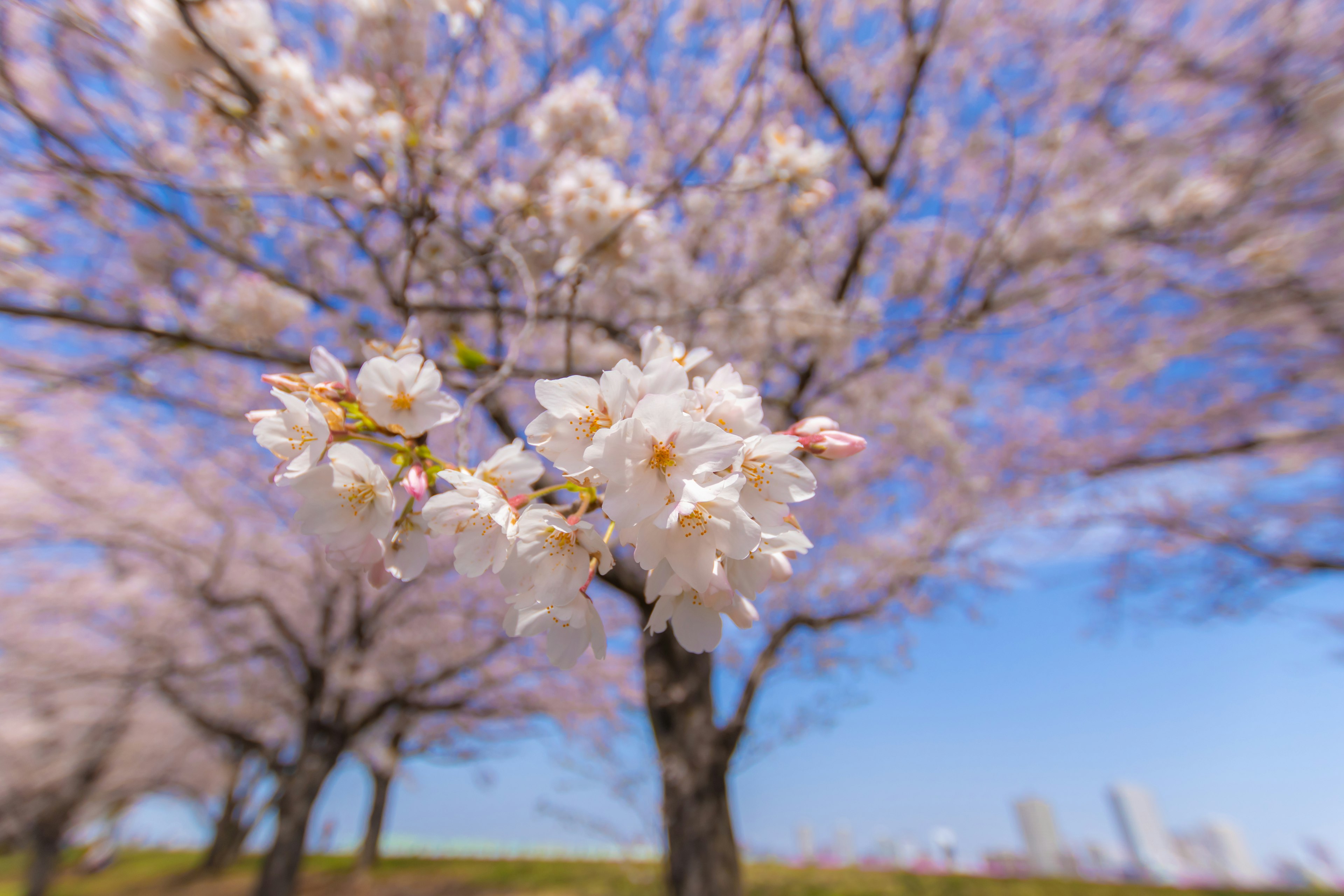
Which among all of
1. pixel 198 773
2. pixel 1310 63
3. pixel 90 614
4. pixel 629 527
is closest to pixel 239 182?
pixel 629 527

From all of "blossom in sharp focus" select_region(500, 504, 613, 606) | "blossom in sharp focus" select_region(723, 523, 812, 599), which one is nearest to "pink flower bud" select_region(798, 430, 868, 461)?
"blossom in sharp focus" select_region(723, 523, 812, 599)

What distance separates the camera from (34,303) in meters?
2.83

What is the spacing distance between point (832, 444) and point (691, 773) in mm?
3781

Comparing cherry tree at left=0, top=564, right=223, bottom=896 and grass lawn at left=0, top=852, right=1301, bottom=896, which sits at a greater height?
cherry tree at left=0, top=564, right=223, bottom=896

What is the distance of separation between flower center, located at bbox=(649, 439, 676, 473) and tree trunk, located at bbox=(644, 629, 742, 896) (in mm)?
3108

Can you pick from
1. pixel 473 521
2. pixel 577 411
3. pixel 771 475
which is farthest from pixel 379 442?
pixel 771 475

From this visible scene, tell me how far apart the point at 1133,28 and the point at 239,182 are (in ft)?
23.7

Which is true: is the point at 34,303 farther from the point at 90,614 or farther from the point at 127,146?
the point at 90,614

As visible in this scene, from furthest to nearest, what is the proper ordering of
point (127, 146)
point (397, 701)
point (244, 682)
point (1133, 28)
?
point (244, 682), point (397, 701), point (1133, 28), point (127, 146)

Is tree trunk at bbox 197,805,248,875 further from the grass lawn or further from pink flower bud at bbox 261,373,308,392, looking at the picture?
pink flower bud at bbox 261,373,308,392

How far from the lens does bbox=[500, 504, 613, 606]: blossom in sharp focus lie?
0.87 m

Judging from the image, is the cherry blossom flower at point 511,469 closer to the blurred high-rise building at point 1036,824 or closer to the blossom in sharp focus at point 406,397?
the blossom in sharp focus at point 406,397

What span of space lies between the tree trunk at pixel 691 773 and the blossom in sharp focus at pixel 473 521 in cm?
298

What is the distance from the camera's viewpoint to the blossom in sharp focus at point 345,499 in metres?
0.89
